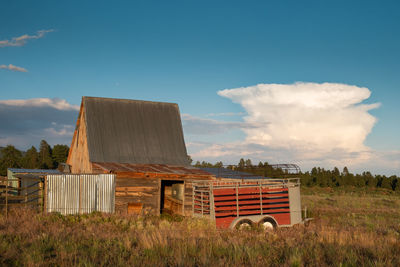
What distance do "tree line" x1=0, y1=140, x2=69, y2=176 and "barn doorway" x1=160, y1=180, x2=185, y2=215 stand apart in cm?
4957

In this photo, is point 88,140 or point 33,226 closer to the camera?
point 33,226

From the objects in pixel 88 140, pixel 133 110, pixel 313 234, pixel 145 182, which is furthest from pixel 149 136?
pixel 313 234

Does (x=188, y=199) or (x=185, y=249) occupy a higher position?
(x=188, y=199)

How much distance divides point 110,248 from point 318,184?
64266mm

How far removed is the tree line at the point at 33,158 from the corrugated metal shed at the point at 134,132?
47.3 metres

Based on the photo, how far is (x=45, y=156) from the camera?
279 ft

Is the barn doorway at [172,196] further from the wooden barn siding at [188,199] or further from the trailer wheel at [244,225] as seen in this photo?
the trailer wheel at [244,225]

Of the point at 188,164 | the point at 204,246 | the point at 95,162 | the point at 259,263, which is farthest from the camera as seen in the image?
the point at 188,164

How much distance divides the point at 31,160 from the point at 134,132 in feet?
194

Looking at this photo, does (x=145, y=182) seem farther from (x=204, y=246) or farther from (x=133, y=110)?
(x=204, y=246)

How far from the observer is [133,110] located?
28.1 m

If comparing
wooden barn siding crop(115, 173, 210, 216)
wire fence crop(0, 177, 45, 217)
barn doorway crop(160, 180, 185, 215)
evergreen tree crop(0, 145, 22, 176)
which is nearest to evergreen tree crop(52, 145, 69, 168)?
evergreen tree crop(0, 145, 22, 176)

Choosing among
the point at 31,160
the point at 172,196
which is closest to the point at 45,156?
the point at 31,160

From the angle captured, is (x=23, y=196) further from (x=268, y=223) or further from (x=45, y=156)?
(x=45, y=156)
